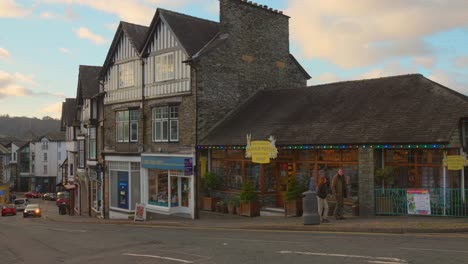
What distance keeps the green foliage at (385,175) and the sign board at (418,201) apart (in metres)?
0.89

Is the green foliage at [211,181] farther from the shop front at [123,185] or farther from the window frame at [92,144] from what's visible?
the window frame at [92,144]

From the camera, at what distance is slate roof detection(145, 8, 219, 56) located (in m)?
25.1

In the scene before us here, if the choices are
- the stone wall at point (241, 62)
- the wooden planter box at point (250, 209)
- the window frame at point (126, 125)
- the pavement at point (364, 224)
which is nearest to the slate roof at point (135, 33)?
the window frame at point (126, 125)

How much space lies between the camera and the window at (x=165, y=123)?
2577 cm

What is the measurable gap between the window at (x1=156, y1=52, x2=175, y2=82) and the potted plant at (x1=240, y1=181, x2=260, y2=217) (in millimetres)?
8290

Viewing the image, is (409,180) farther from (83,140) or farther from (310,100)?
(83,140)

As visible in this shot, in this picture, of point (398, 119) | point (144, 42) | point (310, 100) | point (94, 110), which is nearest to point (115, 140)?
point (94, 110)

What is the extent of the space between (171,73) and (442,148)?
1473cm

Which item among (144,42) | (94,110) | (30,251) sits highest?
(144,42)

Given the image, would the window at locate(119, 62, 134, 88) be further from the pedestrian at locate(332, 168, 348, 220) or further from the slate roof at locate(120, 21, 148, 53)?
the pedestrian at locate(332, 168, 348, 220)

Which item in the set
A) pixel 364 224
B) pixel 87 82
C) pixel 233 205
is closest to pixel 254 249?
pixel 364 224

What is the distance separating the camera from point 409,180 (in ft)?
56.5

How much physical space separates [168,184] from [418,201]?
45.9 ft

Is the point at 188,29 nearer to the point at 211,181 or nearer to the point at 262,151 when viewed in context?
the point at 211,181
